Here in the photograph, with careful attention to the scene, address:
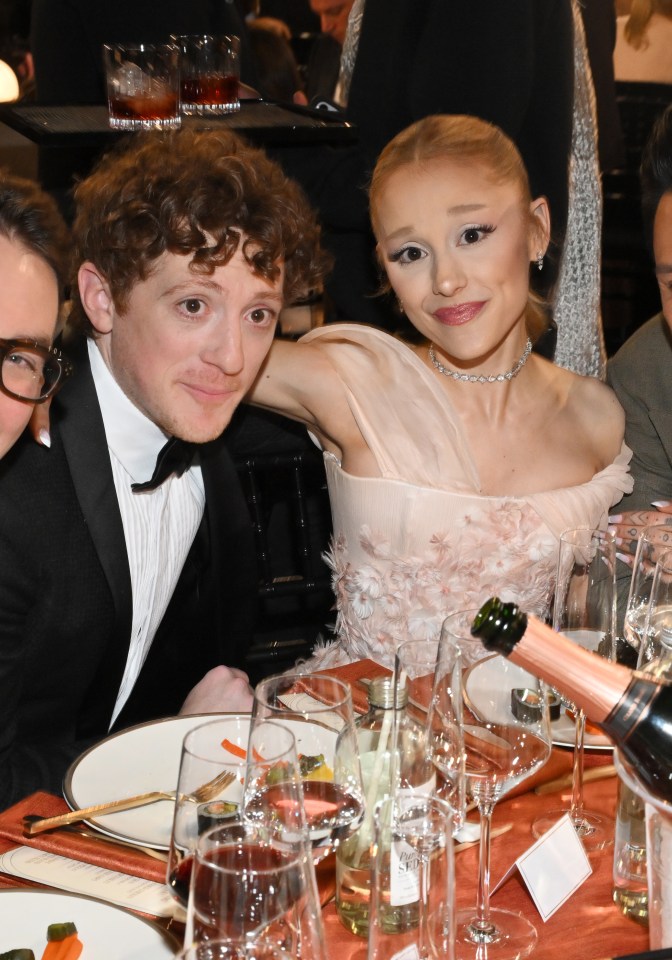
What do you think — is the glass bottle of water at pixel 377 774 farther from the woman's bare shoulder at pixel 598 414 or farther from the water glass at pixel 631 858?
the woman's bare shoulder at pixel 598 414

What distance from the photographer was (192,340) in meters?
1.86

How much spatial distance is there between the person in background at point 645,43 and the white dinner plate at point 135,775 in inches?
120

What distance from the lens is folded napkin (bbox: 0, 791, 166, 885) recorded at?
113cm

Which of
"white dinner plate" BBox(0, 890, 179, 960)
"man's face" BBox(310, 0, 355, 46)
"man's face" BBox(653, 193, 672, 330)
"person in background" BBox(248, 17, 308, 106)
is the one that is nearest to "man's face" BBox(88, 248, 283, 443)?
"man's face" BBox(653, 193, 672, 330)

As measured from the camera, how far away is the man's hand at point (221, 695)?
156 centimetres

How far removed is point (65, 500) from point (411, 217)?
85 centimetres

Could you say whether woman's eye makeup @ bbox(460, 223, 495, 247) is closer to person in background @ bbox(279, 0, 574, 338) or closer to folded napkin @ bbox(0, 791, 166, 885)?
person in background @ bbox(279, 0, 574, 338)

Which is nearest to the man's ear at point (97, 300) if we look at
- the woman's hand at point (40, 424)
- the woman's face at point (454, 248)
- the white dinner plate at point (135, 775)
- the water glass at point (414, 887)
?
the woman's hand at point (40, 424)

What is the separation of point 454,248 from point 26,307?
914 millimetres

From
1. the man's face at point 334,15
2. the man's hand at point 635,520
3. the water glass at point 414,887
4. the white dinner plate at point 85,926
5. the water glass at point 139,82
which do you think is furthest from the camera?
the man's face at point 334,15

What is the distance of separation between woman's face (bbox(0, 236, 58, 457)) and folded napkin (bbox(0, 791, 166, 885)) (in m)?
Answer: 0.52

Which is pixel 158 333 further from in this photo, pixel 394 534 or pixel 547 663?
pixel 547 663

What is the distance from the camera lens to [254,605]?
223 centimetres

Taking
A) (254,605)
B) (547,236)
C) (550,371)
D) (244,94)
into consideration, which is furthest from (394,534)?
(244,94)
